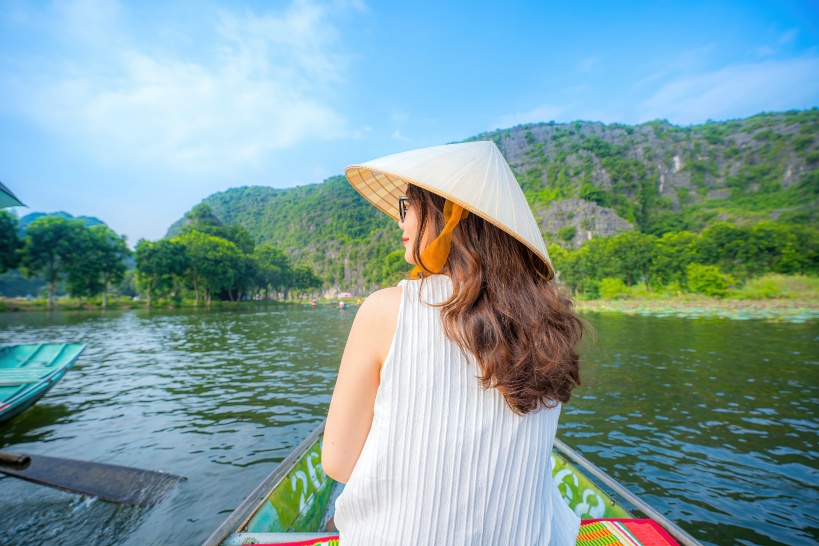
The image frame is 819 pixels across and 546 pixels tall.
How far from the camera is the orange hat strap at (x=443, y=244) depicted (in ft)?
3.69

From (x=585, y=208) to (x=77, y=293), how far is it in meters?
94.2

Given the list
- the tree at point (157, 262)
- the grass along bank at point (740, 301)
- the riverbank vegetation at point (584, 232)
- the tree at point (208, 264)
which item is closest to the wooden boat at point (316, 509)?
the riverbank vegetation at point (584, 232)

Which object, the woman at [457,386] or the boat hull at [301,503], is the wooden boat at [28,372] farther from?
the woman at [457,386]

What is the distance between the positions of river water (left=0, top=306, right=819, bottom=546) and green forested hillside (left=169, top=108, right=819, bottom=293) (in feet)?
231

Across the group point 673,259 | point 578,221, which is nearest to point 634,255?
point 673,259

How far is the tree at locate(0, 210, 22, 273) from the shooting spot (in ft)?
113

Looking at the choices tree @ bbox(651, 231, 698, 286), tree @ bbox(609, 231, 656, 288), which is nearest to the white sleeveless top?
tree @ bbox(651, 231, 698, 286)

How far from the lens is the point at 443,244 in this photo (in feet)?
3.80

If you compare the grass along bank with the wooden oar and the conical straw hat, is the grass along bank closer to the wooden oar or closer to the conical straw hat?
the conical straw hat

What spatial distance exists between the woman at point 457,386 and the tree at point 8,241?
48.5 meters

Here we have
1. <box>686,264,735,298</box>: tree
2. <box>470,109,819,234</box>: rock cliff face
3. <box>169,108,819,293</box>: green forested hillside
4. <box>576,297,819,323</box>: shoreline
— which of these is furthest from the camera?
<box>470,109,819,234</box>: rock cliff face

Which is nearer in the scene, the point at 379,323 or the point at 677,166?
the point at 379,323

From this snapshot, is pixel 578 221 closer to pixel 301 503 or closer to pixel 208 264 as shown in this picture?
pixel 208 264

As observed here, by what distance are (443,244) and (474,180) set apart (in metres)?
0.21
